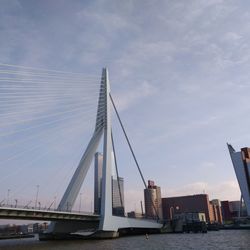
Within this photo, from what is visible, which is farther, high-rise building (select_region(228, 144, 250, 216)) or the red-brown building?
the red-brown building

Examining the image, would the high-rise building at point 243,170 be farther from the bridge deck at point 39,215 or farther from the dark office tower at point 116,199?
the bridge deck at point 39,215

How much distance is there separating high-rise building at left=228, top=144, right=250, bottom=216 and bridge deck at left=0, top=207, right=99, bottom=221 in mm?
86931

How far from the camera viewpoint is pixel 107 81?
190 ft

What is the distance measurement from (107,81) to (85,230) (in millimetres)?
27289

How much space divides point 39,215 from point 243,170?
9982 cm

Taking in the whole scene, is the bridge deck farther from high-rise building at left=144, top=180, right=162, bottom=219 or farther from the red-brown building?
the red-brown building

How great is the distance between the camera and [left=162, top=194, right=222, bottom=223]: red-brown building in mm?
177000

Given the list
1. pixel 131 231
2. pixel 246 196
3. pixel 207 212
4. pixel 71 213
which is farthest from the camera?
pixel 207 212

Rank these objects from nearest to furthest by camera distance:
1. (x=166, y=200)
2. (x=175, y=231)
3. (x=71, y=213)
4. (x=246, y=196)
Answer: (x=71, y=213) < (x=175, y=231) < (x=246, y=196) < (x=166, y=200)

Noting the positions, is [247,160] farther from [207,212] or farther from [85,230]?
[85,230]

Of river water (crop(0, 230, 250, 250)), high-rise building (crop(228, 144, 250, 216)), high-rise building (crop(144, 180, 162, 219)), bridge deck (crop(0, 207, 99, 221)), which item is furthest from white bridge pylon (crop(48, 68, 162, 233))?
high-rise building (crop(144, 180, 162, 219))

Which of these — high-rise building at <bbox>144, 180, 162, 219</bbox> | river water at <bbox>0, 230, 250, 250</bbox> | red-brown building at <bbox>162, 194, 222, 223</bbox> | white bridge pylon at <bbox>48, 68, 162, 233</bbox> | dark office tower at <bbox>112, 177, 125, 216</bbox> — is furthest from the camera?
high-rise building at <bbox>144, 180, 162, 219</bbox>

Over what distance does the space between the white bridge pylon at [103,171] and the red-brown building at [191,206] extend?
423 feet

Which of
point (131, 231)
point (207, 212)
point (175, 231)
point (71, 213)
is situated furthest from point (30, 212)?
point (207, 212)
